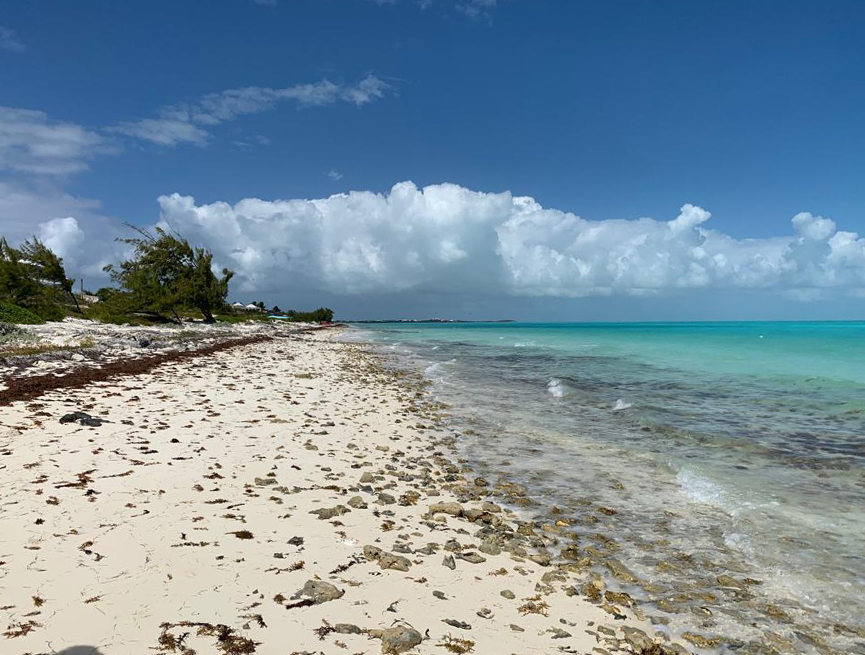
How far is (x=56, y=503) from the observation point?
650 cm

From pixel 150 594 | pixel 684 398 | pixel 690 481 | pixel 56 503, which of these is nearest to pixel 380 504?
pixel 150 594

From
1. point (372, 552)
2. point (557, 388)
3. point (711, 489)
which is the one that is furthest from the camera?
point (557, 388)

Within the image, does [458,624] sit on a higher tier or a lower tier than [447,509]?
higher

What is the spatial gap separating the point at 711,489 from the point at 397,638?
7644mm

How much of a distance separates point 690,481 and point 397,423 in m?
7.67

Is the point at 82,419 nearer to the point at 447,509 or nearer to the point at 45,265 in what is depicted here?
the point at 447,509

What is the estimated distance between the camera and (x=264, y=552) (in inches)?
226

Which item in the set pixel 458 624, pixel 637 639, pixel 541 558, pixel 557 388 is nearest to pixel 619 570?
pixel 541 558

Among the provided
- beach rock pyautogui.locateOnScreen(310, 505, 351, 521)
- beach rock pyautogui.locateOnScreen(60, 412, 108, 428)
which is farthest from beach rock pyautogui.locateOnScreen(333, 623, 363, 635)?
beach rock pyautogui.locateOnScreen(60, 412, 108, 428)

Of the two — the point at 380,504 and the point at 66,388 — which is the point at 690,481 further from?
the point at 66,388

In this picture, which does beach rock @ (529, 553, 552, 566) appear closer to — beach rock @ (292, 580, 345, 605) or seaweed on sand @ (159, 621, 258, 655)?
beach rock @ (292, 580, 345, 605)

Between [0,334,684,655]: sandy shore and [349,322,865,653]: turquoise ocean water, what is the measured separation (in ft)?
3.60

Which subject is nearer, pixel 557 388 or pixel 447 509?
pixel 447 509

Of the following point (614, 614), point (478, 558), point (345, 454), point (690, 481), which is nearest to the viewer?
point (614, 614)
